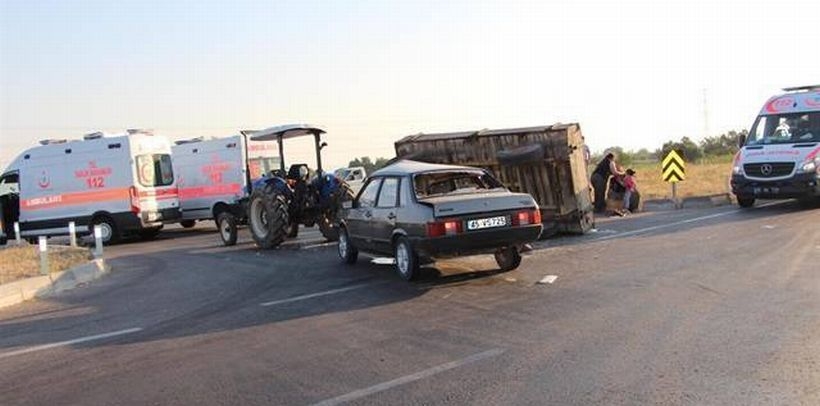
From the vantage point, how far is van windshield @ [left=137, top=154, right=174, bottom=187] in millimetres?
21906

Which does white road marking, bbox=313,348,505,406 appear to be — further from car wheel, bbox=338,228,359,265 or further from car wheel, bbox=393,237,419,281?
car wheel, bbox=338,228,359,265

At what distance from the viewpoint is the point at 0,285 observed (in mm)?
11023

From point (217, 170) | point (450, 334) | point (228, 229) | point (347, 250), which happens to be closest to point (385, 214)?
point (347, 250)

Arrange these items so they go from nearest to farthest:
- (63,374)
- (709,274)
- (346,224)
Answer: (63,374) → (709,274) → (346,224)

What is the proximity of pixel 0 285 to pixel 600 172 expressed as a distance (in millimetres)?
14602

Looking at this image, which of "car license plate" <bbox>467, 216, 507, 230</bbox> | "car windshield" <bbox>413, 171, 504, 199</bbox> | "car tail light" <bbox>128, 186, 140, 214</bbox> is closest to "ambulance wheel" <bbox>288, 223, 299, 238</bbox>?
"car windshield" <bbox>413, 171, 504, 199</bbox>

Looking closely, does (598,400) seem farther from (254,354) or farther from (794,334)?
(254,354)

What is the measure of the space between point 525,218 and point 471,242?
87cm

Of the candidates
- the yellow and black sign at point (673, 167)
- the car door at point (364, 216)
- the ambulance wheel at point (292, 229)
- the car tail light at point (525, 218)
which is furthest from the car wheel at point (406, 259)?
the yellow and black sign at point (673, 167)

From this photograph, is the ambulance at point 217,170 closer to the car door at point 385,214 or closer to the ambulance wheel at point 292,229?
the ambulance wheel at point 292,229

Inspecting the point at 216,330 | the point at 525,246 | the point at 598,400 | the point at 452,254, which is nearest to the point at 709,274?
the point at 525,246

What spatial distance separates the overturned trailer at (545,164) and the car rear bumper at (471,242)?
524cm

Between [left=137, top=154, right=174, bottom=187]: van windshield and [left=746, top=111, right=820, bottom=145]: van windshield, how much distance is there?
1552 centimetres

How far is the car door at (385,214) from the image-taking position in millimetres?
10922
